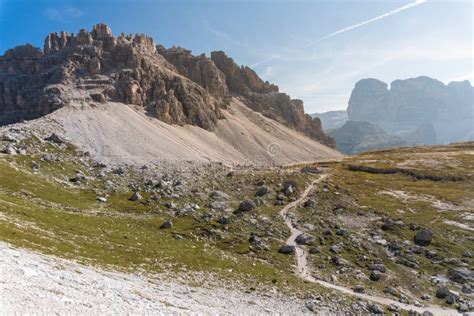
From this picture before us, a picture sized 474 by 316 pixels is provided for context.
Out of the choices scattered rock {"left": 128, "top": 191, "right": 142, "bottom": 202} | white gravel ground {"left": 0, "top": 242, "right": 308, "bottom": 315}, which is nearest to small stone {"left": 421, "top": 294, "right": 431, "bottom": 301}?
white gravel ground {"left": 0, "top": 242, "right": 308, "bottom": 315}

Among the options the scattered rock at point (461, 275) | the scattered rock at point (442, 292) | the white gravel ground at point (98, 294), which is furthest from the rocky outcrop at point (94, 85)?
the scattered rock at point (442, 292)

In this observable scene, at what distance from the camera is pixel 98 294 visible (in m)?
25.7

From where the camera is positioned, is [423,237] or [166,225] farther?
[423,237]

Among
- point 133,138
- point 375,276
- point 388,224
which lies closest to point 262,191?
point 388,224

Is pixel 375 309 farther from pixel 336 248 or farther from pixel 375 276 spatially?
pixel 336 248

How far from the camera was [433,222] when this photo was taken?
7600 centimetres

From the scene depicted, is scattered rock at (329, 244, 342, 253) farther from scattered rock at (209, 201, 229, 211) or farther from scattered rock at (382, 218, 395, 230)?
scattered rock at (209, 201, 229, 211)

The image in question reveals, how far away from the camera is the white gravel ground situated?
2125cm

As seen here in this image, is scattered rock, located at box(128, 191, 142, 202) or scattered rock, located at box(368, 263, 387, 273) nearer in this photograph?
scattered rock, located at box(368, 263, 387, 273)

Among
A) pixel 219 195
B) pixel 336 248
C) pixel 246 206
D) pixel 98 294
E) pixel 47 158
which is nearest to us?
pixel 98 294

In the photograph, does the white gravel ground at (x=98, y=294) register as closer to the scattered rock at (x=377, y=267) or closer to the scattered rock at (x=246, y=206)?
the scattered rock at (x=377, y=267)

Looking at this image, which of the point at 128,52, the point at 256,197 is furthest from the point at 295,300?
the point at 128,52

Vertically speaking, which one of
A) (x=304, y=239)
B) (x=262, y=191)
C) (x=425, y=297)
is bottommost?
(x=425, y=297)

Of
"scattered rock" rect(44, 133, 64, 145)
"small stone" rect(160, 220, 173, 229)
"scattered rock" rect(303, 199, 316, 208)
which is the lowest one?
"scattered rock" rect(303, 199, 316, 208)
